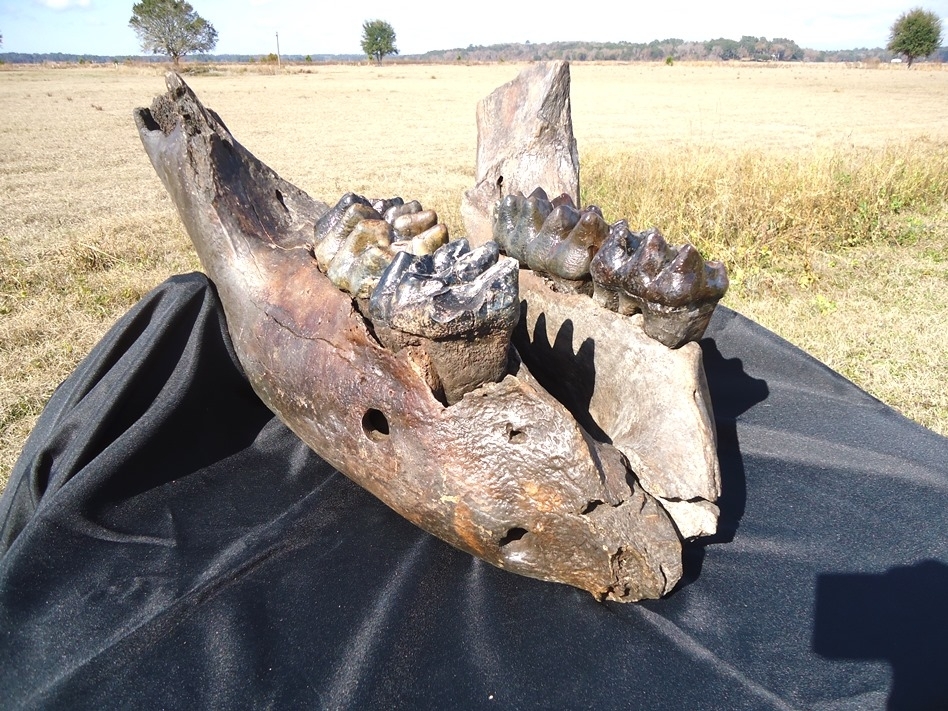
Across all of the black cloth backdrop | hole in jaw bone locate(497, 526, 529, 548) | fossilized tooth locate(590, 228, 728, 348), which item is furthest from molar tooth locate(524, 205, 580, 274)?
the black cloth backdrop

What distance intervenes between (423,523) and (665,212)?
4726 mm

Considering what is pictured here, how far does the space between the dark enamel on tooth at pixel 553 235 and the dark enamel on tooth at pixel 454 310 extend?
0.55 metres

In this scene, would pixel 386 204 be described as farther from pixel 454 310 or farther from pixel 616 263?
pixel 454 310

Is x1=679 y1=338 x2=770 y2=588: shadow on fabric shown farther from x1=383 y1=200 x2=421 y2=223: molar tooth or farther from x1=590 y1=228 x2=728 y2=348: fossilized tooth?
x1=383 y1=200 x2=421 y2=223: molar tooth

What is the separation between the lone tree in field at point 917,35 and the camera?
171 ft

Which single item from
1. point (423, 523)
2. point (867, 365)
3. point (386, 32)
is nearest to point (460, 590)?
point (423, 523)

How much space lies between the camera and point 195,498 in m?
2.45

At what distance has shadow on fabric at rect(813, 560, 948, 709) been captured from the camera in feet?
5.80

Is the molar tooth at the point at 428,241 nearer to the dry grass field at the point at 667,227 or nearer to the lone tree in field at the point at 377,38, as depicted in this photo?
the dry grass field at the point at 667,227

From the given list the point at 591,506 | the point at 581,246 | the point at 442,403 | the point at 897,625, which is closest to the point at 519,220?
the point at 581,246

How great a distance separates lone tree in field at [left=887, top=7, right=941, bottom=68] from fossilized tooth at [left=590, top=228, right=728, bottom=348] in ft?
214

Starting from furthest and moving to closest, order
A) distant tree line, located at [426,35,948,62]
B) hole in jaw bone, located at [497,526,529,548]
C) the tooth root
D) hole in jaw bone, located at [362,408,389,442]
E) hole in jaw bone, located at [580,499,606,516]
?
distant tree line, located at [426,35,948,62], the tooth root, hole in jaw bone, located at [362,408,389,442], hole in jaw bone, located at [497,526,529,548], hole in jaw bone, located at [580,499,606,516]

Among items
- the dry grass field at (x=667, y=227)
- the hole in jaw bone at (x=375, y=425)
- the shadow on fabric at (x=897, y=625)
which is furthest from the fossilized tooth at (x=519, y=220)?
the dry grass field at (x=667, y=227)

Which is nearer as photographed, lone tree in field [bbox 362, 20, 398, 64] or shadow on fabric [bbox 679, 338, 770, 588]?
shadow on fabric [bbox 679, 338, 770, 588]
